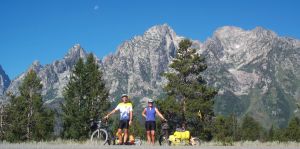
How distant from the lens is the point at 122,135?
2594 centimetres

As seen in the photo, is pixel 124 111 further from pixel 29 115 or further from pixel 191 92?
pixel 29 115

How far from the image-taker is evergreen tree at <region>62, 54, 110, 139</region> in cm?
5206

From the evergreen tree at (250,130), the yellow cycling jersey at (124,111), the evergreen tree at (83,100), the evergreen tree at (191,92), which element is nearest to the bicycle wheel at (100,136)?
the yellow cycling jersey at (124,111)

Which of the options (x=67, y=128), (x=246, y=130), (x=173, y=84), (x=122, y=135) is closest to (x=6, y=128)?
(x=67, y=128)

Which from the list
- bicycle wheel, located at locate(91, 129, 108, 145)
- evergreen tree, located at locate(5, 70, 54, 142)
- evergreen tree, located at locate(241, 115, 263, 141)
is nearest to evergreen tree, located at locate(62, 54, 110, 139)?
evergreen tree, located at locate(5, 70, 54, 142)

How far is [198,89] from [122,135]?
24.7m

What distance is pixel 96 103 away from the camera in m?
52.9

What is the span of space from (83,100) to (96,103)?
4.82 feet

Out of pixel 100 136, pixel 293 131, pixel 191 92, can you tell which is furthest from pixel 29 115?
pixel 293 131

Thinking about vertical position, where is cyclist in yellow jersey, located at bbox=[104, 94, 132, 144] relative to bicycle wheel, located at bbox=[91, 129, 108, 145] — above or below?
above

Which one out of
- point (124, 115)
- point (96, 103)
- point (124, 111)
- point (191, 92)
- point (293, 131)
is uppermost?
point (191, 92)

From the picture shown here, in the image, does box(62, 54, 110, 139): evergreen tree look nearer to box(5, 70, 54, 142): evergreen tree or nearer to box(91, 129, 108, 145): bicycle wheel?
box(5, 70, 54, 142): evergreen tree

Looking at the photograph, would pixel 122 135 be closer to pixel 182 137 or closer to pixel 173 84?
pixel 182 137

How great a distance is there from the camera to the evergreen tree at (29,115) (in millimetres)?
59031
